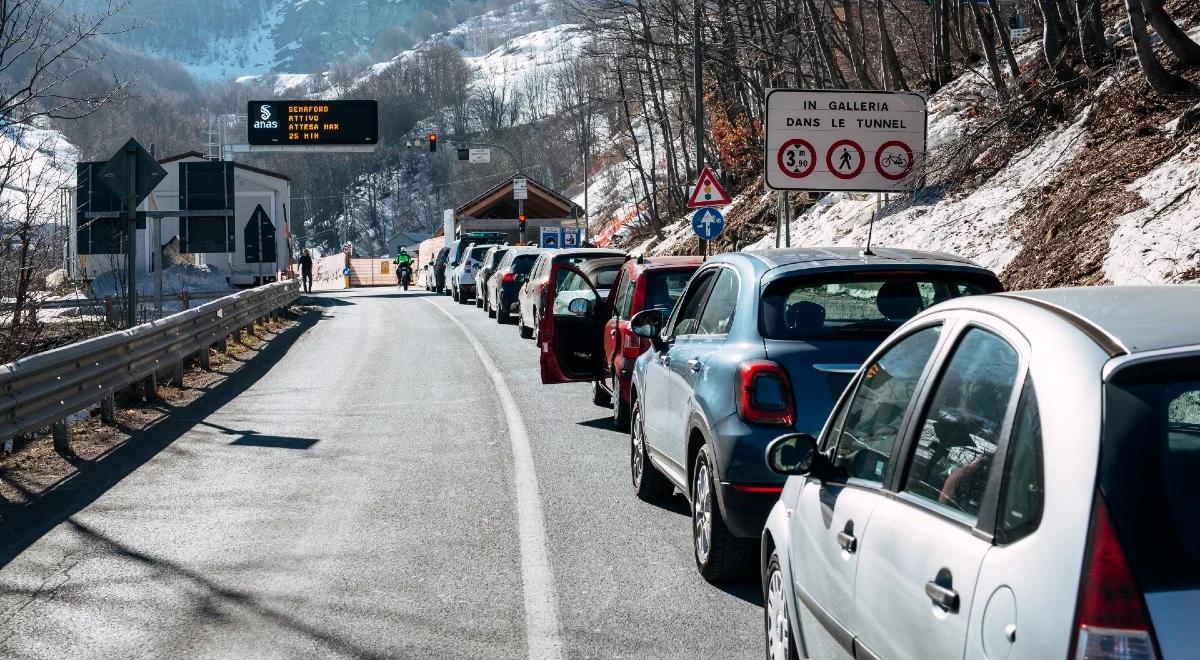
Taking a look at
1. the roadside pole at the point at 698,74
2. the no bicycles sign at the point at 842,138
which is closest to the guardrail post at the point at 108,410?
the no bicycles sign at the point at 842,138

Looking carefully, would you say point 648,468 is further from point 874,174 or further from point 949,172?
point 949,172

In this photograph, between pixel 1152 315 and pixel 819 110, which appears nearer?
pixel 1152 315

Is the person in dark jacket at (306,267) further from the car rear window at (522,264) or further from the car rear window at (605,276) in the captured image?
the car rear window at (605,276)

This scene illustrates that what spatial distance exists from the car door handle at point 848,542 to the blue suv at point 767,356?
2.40 metres

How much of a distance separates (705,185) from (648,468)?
1465 centimetres

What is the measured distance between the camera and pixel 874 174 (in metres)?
19.8

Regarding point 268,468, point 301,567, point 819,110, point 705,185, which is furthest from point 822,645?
point 705,185

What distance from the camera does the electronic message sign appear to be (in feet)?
170

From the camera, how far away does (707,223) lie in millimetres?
22875

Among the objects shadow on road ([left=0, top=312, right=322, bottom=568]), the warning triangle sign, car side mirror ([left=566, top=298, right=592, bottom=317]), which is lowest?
shadow on road ([left=0, top=312, right=322, bottom=568])

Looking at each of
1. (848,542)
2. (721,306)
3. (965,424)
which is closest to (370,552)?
(721,306)

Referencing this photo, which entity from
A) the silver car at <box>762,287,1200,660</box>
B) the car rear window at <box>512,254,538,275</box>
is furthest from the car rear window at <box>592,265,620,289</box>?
the silver car at <box>762,287,1200,660</box>

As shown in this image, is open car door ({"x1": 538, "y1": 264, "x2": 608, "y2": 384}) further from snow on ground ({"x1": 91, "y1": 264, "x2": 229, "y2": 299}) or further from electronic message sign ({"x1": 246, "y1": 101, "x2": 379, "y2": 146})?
electronic message sign ({"x1": 246, "y1": 101, "x2": 379, "y2": 146})

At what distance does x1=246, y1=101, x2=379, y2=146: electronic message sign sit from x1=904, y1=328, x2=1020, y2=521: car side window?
165 feet
